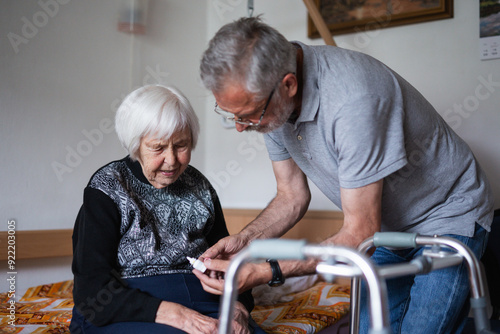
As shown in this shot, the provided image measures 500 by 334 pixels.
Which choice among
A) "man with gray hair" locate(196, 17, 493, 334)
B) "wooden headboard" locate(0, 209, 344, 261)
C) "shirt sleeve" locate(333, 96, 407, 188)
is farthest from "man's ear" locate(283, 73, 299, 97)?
"wooden headboard" locate(0, 209, 344, 261)

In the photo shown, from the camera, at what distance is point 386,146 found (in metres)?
1.11

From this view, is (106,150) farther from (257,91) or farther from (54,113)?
(257,91)

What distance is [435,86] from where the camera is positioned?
7.66 ft

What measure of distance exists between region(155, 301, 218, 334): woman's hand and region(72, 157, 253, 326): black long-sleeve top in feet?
0.08

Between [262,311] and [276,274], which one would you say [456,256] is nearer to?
[276,274]

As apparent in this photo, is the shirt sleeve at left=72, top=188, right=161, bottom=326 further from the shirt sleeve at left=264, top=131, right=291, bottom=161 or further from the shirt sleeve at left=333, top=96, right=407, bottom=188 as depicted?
the shirt sleeve at left=333, top=96, right=407, bottom=188

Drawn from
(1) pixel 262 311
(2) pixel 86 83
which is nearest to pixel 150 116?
(1) pixel 262 311

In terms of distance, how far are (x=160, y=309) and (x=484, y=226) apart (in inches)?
36.5

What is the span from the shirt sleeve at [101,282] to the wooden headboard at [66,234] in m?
0.85

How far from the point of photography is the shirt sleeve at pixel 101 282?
1.29 meters

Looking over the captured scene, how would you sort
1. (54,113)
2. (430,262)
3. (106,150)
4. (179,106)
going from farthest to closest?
(106,150), (54,113), (179,106), (430,262)

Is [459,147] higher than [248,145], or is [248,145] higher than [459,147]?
[459,147]

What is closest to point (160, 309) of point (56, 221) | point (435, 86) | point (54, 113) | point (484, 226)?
point (484, 226)

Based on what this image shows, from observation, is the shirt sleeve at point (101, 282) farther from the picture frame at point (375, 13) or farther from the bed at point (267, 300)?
the picture frame at point (375, 13)
